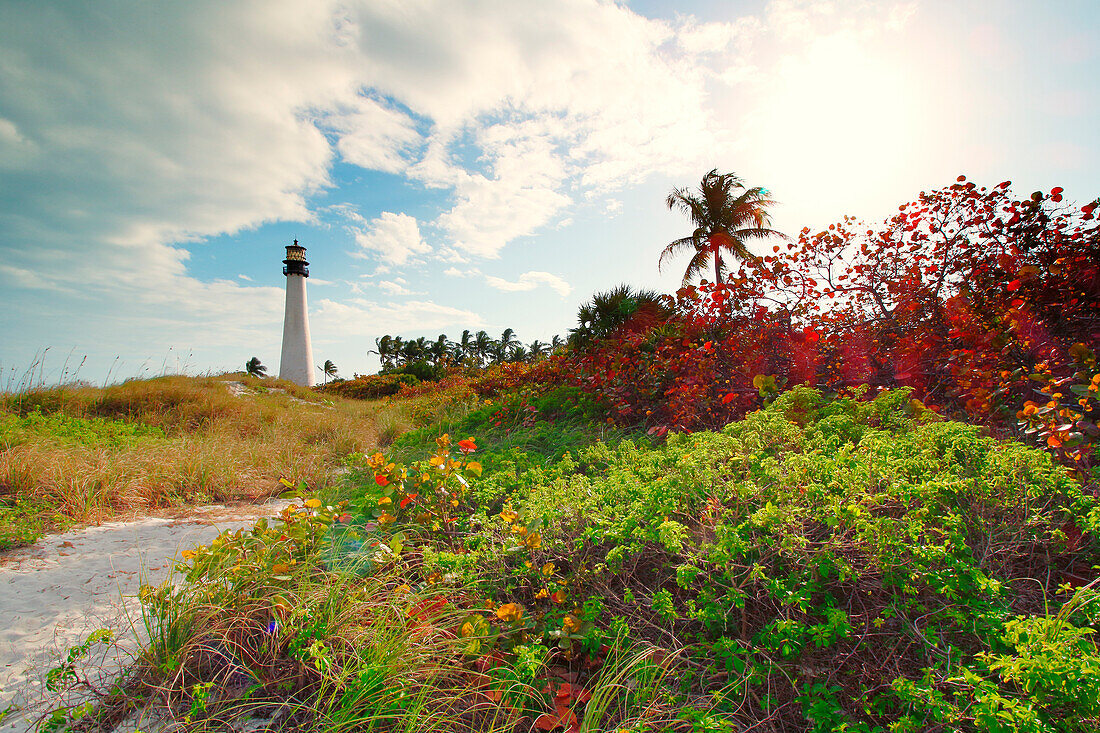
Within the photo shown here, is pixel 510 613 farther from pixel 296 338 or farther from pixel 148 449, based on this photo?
pixel 296 338

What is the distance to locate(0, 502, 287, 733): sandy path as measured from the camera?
1.89 m

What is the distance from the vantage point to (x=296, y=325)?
2441 centimetres

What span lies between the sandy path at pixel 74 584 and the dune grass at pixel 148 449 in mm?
328

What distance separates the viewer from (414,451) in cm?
545

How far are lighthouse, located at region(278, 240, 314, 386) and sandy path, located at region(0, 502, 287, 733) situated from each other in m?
22.4

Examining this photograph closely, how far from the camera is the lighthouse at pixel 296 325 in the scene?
78.6 feet

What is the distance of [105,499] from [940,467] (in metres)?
5.52

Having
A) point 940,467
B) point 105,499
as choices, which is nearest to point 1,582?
point 105,499

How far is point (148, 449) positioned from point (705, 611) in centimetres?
567

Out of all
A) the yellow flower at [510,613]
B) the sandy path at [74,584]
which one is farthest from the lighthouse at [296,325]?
the yellow flower at [510,613]

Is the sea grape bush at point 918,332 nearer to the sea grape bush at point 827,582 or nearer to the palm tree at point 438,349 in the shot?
the sea grape bush at point 827,582

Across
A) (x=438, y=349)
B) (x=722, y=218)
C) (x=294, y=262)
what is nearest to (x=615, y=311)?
(x=722, y=218)

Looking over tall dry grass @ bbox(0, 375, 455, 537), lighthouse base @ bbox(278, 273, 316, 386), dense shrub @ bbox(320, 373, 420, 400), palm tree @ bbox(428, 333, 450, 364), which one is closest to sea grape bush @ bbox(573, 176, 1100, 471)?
tall dry grass @ bbox(0, 375, 455, 537)

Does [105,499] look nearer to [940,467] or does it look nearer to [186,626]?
[186,626]
